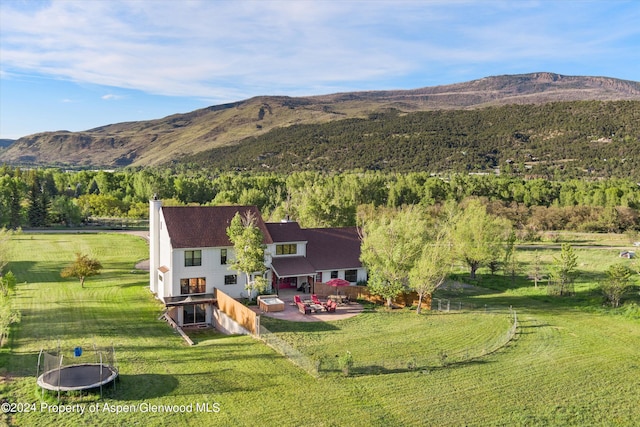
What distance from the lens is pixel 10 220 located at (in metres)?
76.7

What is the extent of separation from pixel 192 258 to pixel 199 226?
2.55m

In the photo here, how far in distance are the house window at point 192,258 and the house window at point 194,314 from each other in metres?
2.89

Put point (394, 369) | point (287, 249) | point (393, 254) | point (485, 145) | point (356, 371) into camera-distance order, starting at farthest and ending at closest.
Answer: point (485, 145) → point (287, 249) → point (393, 254) → point (394, 369) → point (356, 371)

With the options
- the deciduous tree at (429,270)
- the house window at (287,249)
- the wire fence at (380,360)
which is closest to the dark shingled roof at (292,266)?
the house window at (287,249)

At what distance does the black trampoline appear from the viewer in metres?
17.5

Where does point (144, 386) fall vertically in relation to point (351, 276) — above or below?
below

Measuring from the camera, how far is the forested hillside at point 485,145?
130000mm

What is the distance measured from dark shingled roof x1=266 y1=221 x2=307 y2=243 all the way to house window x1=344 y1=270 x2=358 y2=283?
428 centimetres

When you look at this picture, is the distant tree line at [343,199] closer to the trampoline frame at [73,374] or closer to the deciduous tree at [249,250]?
the deciduous tree at [249,250]

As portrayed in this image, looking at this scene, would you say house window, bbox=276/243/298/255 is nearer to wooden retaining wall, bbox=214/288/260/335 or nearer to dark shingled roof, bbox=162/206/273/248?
dark shingled roof, bbox=162/206/273/248

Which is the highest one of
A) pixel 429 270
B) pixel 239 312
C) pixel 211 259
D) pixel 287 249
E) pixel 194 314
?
pixel 287 249

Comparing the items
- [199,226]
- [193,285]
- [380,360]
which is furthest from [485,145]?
[380,360]

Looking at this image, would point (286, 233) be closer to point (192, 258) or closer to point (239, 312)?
point (192, 258)

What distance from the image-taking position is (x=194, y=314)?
32406 mm
